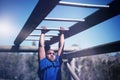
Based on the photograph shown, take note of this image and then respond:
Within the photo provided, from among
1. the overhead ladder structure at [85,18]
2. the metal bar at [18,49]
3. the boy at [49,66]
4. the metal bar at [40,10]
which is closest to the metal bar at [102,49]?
the overhead ladder structure at [85,18]

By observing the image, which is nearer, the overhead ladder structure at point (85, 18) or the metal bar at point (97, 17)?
the overhead ladder structure at point (85, 18)

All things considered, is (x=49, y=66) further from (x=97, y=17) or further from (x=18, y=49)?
(x=97, y=17)

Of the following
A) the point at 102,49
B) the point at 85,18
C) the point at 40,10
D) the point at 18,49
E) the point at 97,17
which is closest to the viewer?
the point at 40,10

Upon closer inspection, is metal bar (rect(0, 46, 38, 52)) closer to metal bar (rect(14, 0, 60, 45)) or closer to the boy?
the boy

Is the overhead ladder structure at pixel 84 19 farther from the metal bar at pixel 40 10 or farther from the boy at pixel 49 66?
the boy at pixel 49 66

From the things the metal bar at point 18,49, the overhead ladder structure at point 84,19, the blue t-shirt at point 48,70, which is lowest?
the blue t-shirt at point 48,70

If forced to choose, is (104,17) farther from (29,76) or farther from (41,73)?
(29,76)

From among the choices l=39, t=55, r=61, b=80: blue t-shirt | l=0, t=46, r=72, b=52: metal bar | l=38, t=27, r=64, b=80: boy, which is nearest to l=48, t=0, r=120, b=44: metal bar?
l=38, t=27, r=64, b=80: boy

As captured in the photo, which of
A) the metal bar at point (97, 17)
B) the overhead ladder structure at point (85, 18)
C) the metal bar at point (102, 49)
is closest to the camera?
the overhead ladder structure at point (85, 18)

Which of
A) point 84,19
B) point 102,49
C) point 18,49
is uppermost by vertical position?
point 84,19

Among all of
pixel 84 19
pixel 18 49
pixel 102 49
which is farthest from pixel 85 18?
pixel 18 49

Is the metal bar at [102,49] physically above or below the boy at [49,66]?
above

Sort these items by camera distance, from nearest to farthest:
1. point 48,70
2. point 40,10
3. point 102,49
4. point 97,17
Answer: point 40,10
point 97,17
point 102,49
point 48,70

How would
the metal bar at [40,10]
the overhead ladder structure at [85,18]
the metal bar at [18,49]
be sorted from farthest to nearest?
1. the metal bar at [18,49]
2. the overhead ladder structure at [85,18]
3. the metal bar at [40,10]
